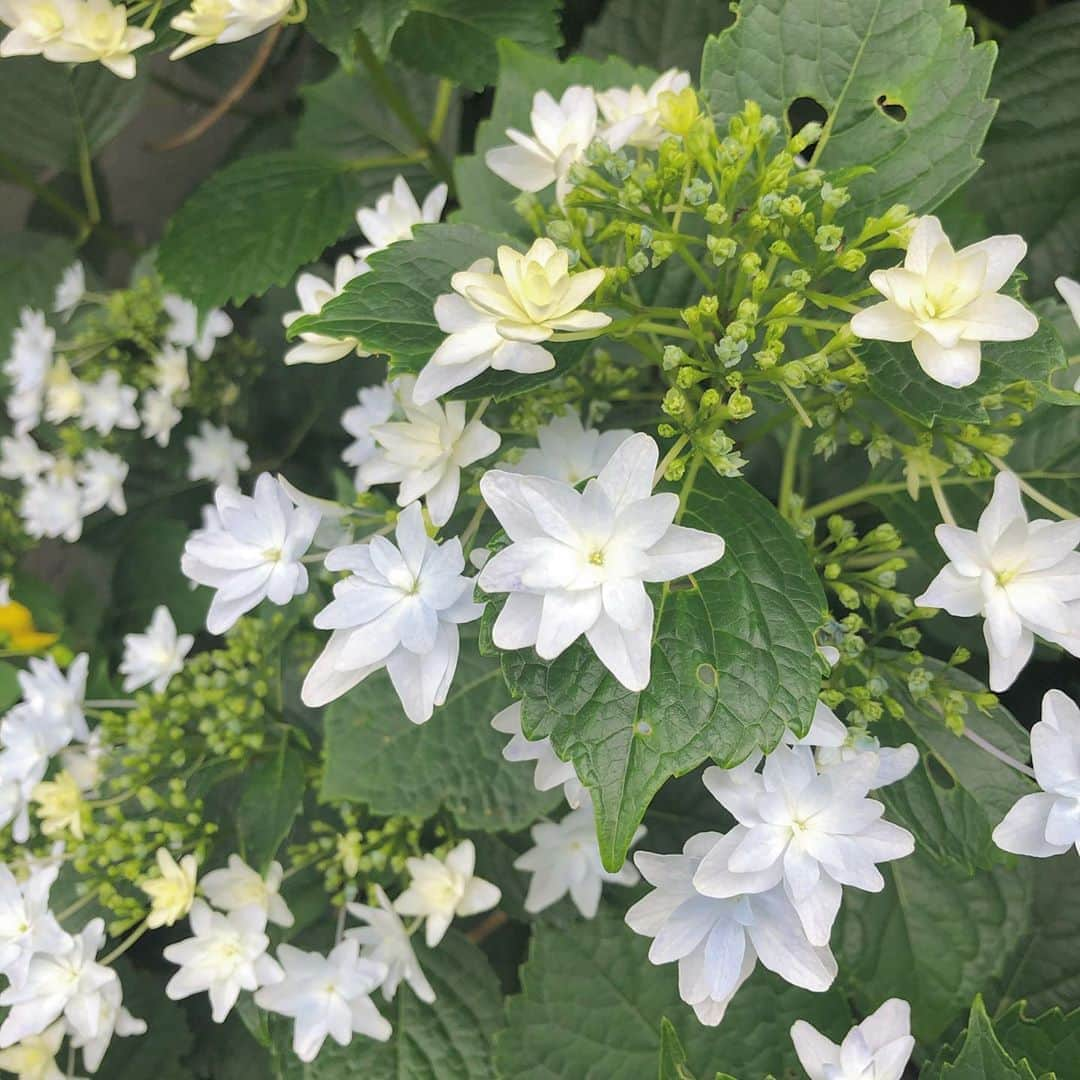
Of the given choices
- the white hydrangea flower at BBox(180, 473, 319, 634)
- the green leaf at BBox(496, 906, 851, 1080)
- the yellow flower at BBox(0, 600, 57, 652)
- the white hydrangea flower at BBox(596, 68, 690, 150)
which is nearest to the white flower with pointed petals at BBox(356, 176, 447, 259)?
the white hydrangea flower at BBox(596, 68, 690, 150)

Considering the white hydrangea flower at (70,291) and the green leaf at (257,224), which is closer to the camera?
the green leaf at (257,224)

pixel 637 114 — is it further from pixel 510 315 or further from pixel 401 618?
pixel 401 618

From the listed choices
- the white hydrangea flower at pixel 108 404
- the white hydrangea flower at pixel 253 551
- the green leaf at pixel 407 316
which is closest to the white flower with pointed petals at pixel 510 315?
the green leaf at pixel 407 316

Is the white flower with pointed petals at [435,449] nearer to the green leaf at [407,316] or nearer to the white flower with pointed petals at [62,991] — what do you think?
the green leaf at [407,316]

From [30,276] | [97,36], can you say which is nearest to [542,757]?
[97,36]

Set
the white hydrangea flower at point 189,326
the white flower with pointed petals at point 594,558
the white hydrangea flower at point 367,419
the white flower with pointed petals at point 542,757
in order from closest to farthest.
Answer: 1. the white flower with pointed petals at point 594,558
2. the white flower with pointed petals at point 542,757
3. the white hydrangea flower at point 367,419
4. the white hydrangea flower at point 189,326

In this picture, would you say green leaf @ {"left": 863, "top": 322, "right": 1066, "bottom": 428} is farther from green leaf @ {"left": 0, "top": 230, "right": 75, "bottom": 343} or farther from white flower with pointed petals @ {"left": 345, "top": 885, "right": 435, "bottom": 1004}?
green leaf @ {"left": 0, "top": 230, "right": 75, "bottom": 343}

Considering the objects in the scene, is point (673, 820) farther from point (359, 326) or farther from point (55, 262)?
point (55, 262)
